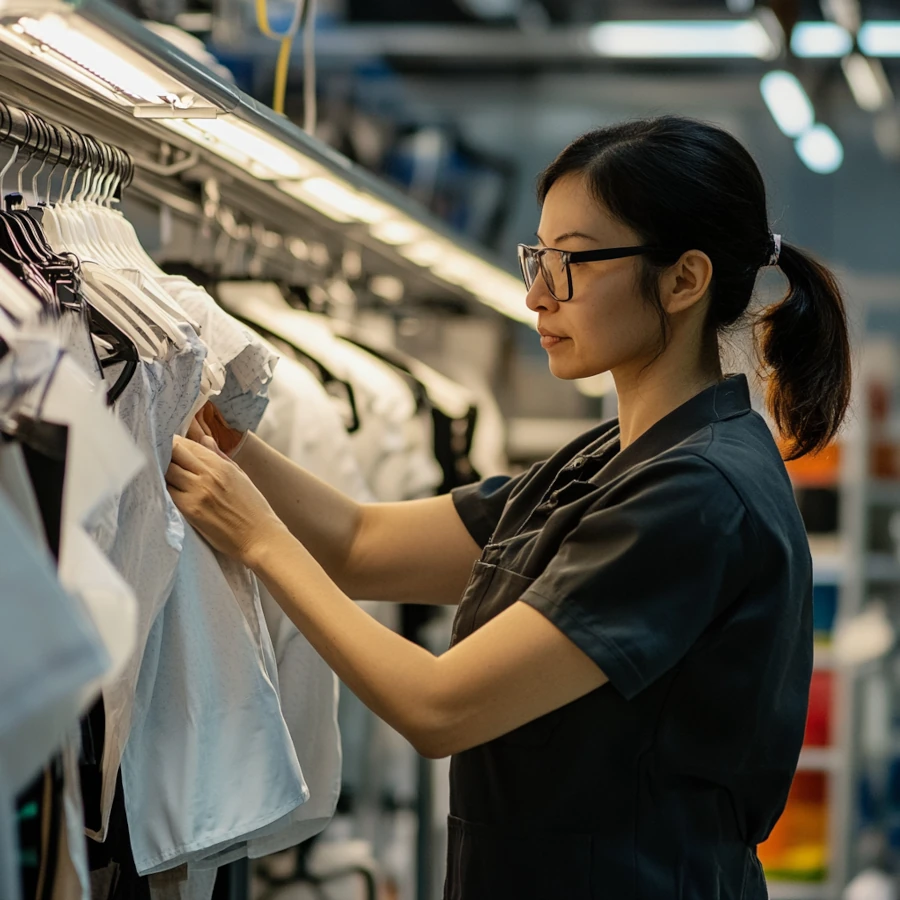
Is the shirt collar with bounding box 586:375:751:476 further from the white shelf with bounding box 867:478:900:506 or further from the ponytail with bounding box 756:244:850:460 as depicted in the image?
the white shelf with bounding box 867:478:900:506

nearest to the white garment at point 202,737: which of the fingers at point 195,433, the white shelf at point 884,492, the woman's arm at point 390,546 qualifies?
the fingers at point 195,433

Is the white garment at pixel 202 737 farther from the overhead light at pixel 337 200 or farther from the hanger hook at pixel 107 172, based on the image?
the overhead light at pixel 337 200

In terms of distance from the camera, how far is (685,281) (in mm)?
1506

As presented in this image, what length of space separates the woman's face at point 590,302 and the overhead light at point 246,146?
359 millimetres

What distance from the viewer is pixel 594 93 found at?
6.22 m

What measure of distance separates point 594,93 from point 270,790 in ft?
17.3

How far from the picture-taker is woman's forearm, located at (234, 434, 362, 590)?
172 centimetres

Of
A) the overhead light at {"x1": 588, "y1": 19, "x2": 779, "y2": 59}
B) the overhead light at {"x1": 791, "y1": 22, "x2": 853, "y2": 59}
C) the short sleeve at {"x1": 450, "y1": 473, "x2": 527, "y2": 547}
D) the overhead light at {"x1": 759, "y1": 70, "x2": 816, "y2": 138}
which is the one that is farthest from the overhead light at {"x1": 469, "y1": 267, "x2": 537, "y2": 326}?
the overhead light at {"x1": 588, "y1": 19, "x2": 779, "y2": 59}

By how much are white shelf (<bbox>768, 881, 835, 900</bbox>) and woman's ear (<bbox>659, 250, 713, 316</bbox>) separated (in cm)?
380

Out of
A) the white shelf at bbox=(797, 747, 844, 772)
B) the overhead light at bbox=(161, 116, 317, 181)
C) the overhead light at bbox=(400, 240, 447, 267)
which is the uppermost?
the overhead light at bbox=(400, 240, 447, 267)

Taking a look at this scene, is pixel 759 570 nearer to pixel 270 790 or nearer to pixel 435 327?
pixel 270 790

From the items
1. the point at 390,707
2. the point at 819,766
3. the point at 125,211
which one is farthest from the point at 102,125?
the point at 819,766

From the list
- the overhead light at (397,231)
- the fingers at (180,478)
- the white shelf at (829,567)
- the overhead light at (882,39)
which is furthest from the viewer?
the overhead light at (882,39)

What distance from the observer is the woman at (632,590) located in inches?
53.2
